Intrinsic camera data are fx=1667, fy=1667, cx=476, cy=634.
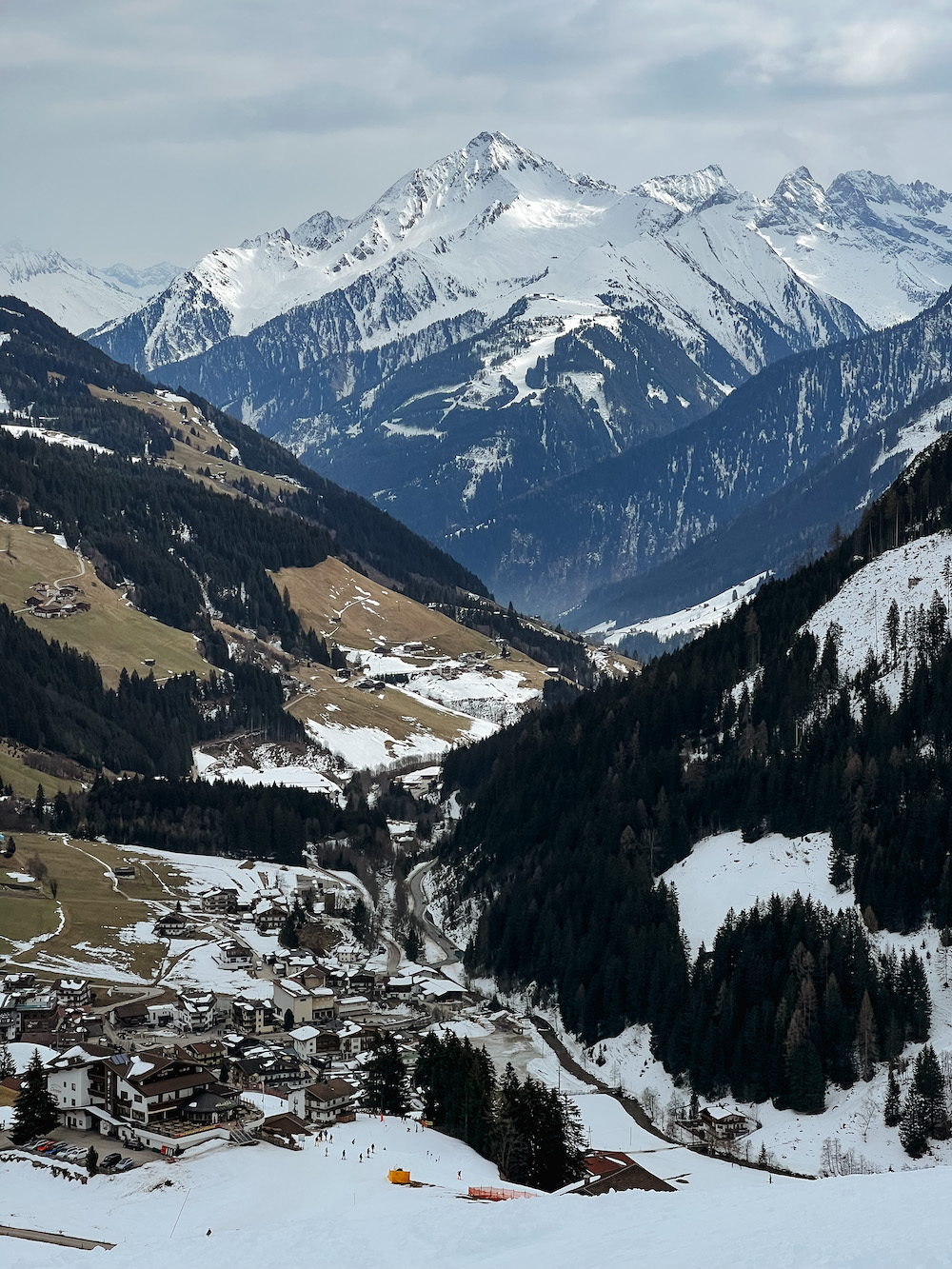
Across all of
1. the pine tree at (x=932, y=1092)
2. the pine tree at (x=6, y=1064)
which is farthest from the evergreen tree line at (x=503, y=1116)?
the pine tree at (x=6, y=1064)

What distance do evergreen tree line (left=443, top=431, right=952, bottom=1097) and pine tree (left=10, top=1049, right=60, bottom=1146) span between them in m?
53.5

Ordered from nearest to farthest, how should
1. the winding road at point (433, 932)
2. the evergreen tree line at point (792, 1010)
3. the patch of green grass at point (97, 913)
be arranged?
the evergreen tree line at point (792, 1010) → the patch of green grass at point (97, 913) → the winding road at point (433, 932)

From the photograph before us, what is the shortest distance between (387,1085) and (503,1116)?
14.5m

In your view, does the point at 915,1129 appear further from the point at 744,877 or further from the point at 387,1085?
the point at 744,877

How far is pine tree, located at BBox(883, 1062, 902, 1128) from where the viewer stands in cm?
11488

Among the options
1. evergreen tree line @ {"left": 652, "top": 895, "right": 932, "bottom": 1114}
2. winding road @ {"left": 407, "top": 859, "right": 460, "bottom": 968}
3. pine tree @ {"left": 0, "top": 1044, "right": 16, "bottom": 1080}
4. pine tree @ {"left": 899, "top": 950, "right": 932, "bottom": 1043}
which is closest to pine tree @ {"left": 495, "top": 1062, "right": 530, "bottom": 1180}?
evergreen tree line @ {"left": 652, "top": 895, "right": 932, "bottom": 1114}

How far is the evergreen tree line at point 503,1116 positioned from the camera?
9862cm

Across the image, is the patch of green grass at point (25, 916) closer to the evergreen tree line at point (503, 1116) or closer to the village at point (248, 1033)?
the village at point (248, 1033)

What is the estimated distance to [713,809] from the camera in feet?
560

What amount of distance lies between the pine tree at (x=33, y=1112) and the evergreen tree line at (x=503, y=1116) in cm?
2507

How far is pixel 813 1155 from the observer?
114062 mm

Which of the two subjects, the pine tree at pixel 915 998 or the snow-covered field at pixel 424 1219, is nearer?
the snow-covered field at pixel 424 1219

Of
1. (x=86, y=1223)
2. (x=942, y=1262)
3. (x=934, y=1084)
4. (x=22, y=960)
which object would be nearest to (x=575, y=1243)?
(x=942, y=1262)

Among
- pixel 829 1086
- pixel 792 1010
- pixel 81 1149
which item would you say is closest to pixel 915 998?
pixel 792 1010
